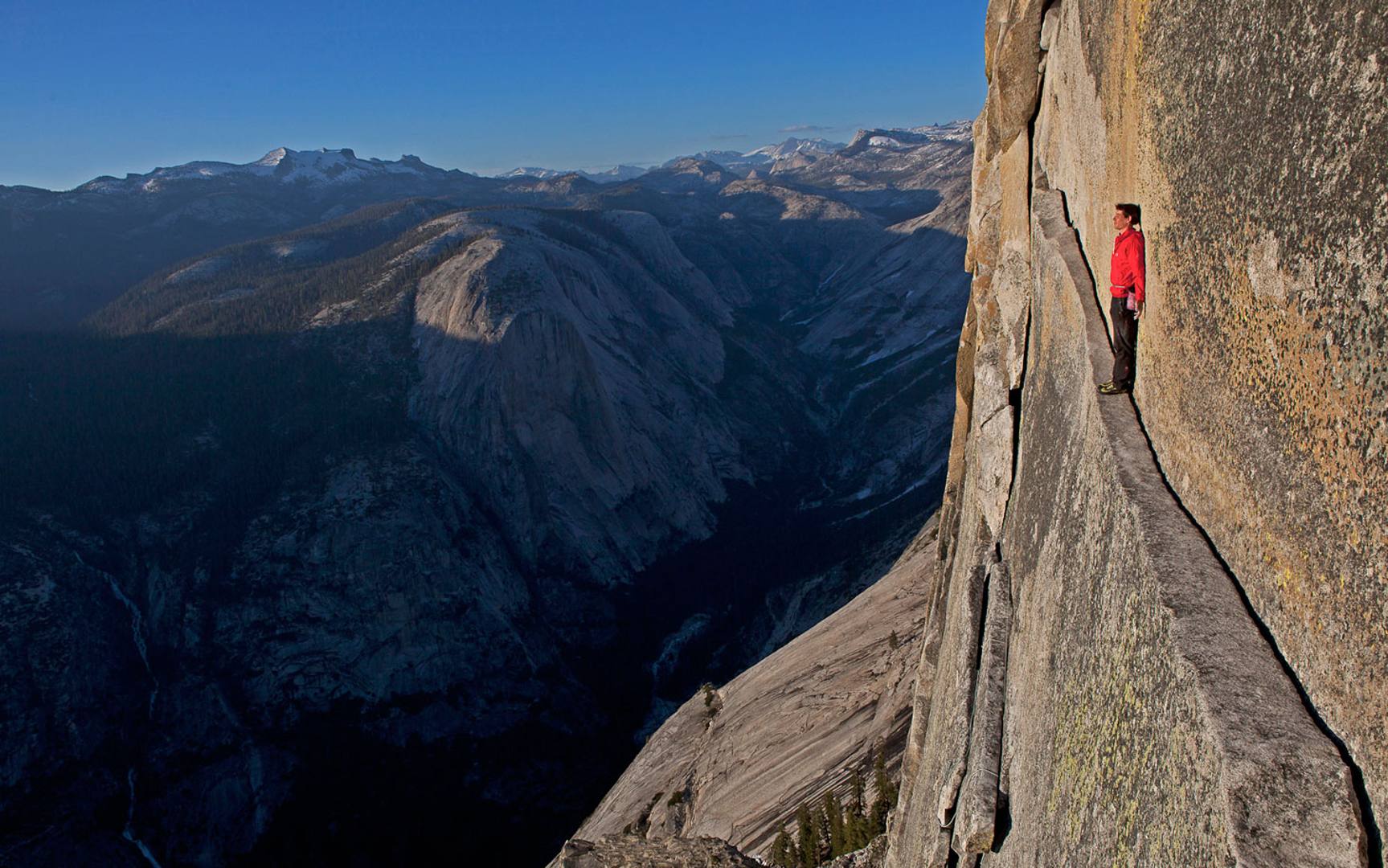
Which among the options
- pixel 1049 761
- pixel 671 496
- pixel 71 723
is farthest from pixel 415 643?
pixel 1049 761

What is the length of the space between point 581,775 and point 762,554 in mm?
31550

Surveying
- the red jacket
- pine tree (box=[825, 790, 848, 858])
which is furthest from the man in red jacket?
pine tree (box=[825, 790, 848, 858])

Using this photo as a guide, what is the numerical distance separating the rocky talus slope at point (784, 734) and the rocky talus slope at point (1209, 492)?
18762mm

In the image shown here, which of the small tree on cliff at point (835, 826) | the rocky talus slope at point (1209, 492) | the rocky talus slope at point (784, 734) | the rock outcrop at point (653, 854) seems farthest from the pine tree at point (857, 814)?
the rocky talus slope at point (1209, 492)

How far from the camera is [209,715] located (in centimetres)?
6084

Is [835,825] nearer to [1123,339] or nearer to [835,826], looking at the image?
[835,826]

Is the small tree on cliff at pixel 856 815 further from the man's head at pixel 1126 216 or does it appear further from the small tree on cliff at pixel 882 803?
the man's head at pixel 1126 216

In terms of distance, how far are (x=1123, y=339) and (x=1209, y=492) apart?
2.48 meters

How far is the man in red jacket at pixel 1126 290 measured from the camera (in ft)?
28.6

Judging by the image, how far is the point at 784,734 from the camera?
112 ft

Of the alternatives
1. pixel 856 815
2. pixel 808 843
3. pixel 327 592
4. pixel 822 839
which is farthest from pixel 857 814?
→ pixel 327 592

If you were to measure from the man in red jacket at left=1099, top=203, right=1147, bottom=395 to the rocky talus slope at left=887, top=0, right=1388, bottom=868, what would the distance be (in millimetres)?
180

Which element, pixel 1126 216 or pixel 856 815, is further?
pixel 856 815

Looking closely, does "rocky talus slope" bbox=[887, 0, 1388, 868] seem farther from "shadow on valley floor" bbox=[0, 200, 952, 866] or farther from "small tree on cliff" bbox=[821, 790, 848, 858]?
"shadow on valley floor" bbox=[0, 200, 952, 866]
